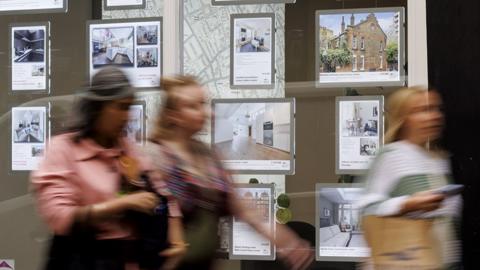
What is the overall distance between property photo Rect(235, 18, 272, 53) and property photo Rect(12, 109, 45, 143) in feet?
5.41

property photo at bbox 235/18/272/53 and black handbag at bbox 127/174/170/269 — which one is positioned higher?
property photo at bbox 235/18/272/53

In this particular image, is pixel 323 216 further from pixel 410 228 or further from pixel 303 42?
pixel 410 228

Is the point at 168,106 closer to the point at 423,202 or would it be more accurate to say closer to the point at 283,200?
the point at 423,202

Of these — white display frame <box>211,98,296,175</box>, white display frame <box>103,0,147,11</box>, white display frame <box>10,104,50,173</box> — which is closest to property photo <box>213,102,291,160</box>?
white display frame <box>211,98,296,175</box>

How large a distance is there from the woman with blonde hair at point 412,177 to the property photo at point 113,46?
2501mm

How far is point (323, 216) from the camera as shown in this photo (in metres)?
5.37

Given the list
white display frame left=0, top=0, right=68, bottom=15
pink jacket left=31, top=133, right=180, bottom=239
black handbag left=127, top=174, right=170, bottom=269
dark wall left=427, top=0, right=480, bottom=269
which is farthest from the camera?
white display frame left=0, top=0, right=68, bottom=15

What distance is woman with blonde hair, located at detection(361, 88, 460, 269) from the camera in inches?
134

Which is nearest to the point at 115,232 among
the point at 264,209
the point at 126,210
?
the point at 126,210

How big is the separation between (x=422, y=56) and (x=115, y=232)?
117 inches

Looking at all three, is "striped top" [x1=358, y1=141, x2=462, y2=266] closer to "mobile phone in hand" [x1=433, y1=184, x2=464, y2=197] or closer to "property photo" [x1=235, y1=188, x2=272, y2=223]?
"mobile phone in hand" [x1=433, y1=184, x2=464, y2=197]

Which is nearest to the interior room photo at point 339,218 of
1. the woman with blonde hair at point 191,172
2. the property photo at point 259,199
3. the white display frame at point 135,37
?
the property photo at point 259,199

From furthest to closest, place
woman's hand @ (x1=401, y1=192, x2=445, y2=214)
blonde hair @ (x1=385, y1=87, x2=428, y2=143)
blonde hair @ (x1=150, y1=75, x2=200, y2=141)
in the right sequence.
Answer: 1. blonde hair @ (x1=385, y1=87, x2=428, y2=143)
2. woman's hand @ (x1=401, y1=192, x2=445, y2=214)
3. blonde hair @ (x1=150, y1=75, x2=200, y2=141)

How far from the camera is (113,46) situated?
562 cm
